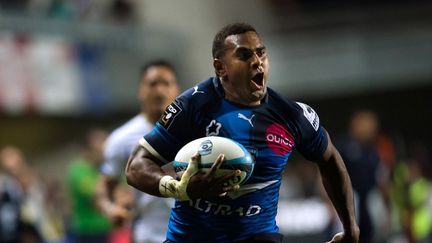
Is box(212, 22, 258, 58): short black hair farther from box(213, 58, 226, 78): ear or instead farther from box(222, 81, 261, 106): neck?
box(222, 81, 261, 106): neck

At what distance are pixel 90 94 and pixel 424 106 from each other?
271 inches

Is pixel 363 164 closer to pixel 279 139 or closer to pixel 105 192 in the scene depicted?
pixel 105 192

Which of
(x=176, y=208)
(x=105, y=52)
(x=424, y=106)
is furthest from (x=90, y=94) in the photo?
(x=176, y=208)

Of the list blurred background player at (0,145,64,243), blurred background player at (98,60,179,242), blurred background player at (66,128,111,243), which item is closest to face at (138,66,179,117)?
blurred background player at (98,60,179,242)

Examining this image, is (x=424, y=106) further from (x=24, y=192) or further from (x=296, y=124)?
(x=296, y=124)

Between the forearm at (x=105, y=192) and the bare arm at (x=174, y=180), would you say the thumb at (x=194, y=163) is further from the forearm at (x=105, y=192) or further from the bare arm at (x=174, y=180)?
the forearm at (x=105, y=192)

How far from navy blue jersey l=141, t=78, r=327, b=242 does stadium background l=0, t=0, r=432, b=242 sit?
42.2 feet

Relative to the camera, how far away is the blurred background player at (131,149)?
7.40 meters

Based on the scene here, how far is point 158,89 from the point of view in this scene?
7.81 meters

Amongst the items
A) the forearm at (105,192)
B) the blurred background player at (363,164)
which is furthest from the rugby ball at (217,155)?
the blurred background player at (363,164)

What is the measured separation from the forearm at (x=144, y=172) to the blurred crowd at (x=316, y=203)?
2.82m

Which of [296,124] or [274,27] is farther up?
[296,124]

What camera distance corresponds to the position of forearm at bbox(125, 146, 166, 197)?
17.1 ft

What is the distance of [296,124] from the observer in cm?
548
